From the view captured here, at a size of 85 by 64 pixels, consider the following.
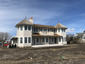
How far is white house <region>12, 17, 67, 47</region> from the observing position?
26.3m

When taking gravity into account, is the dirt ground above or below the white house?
below

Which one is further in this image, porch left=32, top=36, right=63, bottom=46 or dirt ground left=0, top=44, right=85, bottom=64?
porch left=32, top=36, right=63, bottom=46

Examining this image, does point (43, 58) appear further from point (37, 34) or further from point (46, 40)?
point (46, 40)

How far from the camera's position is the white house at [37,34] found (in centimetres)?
2633

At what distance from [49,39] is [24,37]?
10708 millimetres

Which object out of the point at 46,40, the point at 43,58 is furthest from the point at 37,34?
the point at 43,58

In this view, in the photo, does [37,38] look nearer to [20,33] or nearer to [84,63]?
[20,33]

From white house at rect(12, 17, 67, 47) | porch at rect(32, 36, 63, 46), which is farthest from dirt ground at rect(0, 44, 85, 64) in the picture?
porch at rect(32, 36, 63, 46)

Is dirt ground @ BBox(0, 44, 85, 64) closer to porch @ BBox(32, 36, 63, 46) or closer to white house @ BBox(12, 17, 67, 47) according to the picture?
white house @ BBox(12, 17, 67, 47)

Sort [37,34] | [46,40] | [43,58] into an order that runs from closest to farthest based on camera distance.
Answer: [43,58]
[37,34]
[46,40]

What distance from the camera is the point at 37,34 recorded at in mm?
30531

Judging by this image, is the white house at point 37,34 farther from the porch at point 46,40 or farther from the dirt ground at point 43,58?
the dirt ground at point 43,58

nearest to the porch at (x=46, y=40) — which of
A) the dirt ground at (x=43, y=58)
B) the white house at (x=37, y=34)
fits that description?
the white house at (x=37, y=34)

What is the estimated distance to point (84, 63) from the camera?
8875mm
